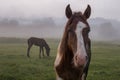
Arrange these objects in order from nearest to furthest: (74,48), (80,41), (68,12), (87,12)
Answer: (80,41), (74,48), (68,12), (87,12)

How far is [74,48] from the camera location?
628cm

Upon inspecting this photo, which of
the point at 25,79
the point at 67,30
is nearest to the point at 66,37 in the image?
the point at 67,30

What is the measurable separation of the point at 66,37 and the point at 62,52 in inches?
19.5

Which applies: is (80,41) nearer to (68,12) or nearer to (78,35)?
(78,35)

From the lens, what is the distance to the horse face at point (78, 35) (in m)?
5.95

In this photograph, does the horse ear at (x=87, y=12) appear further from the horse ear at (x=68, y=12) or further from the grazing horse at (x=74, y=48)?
the horse ear at (x=68, y=12)

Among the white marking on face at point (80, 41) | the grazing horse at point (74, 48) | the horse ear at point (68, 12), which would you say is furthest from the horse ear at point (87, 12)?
the white marking on face at point (80, 41)

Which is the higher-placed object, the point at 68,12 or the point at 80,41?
the point at 68,12

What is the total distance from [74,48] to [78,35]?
0.29m

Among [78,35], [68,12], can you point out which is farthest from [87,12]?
[78,35]

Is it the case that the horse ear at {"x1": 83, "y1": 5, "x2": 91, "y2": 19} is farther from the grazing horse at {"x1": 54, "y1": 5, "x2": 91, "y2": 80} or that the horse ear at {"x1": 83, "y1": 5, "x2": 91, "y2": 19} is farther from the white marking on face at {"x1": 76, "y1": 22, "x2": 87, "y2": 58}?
the white marking on face at {"x1": 76, "y1": 22, "x2": 87, "y2": 58}

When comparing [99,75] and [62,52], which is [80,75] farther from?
[99,75]

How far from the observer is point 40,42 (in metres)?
31.8

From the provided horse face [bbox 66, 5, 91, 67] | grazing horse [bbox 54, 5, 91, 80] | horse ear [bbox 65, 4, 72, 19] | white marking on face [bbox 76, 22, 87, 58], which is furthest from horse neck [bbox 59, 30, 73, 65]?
white marking on face [bbox 76, 22, 87, 58]
